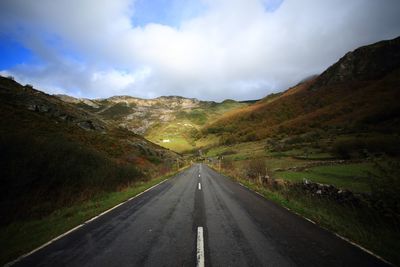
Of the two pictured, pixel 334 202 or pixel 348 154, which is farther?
pixel 348 154

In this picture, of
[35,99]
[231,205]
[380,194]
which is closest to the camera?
[380,194]

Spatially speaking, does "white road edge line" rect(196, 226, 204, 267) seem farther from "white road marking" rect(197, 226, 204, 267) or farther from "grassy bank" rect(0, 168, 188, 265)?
"grassy bank" rect(0, 168, 188, 265)

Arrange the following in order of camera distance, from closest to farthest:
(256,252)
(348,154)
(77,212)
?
(256,252), (77,212), (348,154)

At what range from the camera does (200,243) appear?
5.41 meters

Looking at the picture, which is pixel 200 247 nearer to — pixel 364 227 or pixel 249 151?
pixel 364 227

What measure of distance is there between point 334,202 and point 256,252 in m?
9.21

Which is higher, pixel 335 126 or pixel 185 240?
pixel 335 126

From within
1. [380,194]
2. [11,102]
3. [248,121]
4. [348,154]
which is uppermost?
[248,121]

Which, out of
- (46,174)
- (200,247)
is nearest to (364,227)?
(200,247)

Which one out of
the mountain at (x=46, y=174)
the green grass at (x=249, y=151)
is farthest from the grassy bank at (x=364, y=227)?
the green grass at (x=249, y=151)

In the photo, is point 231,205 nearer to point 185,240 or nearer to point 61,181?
point 185,240

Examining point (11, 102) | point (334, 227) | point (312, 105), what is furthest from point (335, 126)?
point (11, 102)

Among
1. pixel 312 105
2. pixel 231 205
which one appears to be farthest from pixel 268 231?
pixel 312 105

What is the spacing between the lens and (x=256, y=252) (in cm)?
493
